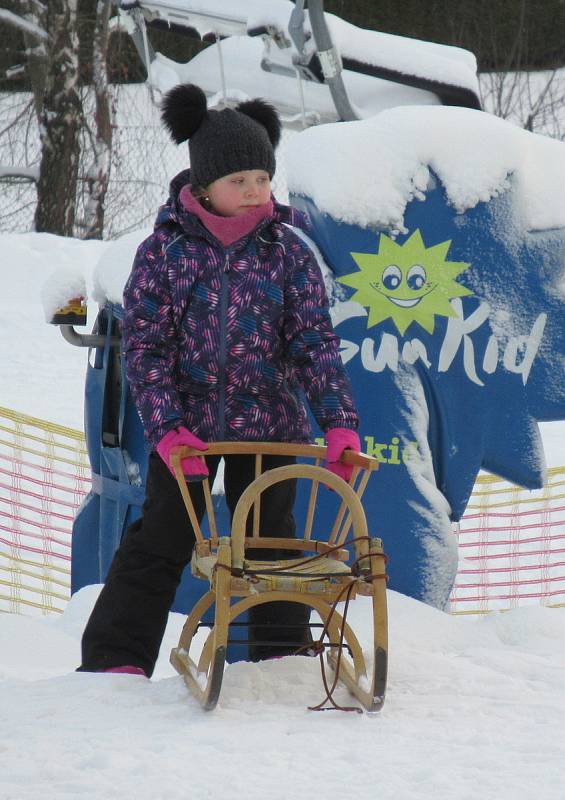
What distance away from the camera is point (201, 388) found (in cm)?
276

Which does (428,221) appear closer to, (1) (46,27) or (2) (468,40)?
(1) (46,27)

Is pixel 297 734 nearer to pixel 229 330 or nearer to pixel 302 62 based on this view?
pixel 229 330

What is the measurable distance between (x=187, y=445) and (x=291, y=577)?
0.37 meters

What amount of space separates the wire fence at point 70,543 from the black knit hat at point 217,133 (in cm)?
226

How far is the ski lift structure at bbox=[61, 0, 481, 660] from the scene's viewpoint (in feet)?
12.4

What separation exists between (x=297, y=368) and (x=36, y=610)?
3.07 metres

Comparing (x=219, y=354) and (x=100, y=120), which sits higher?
(x=100, y=120)

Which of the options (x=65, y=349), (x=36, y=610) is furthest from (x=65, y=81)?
(x=36, y=610)

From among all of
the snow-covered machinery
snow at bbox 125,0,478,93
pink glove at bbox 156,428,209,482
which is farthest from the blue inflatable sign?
snow at bbox 125,0,478,93

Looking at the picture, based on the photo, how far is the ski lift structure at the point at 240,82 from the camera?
3785mm

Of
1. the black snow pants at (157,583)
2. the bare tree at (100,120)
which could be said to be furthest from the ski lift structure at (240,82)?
the bare tree at (100,120)

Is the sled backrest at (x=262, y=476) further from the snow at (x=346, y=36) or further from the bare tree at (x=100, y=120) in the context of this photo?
the bare tree at (x=100, y=120)

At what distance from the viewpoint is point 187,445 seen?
2547 mm

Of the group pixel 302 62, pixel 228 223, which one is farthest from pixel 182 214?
pixel 302 62
